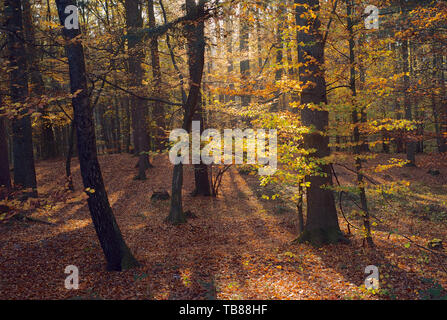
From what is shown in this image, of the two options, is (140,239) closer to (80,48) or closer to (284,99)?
(80,48)

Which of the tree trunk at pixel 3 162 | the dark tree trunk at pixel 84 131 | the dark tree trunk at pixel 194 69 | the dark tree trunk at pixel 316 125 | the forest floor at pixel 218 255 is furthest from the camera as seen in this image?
the tree trunk at pixel 3 162

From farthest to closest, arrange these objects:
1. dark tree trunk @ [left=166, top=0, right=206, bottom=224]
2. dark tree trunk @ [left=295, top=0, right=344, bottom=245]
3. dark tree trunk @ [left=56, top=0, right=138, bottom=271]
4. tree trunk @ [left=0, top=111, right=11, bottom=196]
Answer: tree trunk @ [left=0, top=111, right=11, bottom=196] → dark tree trunk @ [left=166, top=0, right=206, bottom=224] → dark tree trunk @ [left=295, top=0, right=344, bottom=245] → dark tree trunk @ [left=56, top=0, right=138, bottom=271]

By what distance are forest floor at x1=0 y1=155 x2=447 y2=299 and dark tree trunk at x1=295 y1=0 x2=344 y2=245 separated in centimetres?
54

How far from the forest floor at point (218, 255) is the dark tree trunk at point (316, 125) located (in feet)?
1.77

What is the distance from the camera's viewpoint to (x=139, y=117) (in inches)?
620

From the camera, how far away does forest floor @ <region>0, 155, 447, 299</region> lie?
5.90 metres

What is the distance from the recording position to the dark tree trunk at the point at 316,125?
7859mm

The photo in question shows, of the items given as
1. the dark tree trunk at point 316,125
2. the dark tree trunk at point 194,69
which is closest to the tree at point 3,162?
the dark tree trunk at point 194,69

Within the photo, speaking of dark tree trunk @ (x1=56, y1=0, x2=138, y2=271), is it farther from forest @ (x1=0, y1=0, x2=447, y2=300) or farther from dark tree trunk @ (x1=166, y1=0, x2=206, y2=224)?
dark tree trunk @ (x1=166, y1=0, x2=206, y2=224)

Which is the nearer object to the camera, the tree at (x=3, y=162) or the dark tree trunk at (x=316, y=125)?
the dark tree trunk at (x=316, y=125)

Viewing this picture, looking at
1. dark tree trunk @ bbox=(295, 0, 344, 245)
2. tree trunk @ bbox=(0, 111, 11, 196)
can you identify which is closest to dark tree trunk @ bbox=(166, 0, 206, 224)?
dark tree trunk @ bbox=(295, 0, 344, 245)

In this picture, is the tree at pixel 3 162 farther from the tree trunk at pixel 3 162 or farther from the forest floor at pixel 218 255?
the forest floor at pixel 218 255

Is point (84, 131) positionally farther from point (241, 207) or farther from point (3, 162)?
point (241, 207)
